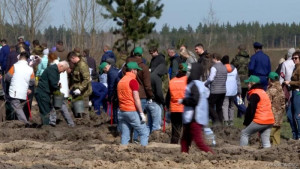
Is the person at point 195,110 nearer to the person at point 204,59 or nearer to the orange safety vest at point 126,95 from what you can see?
the orange safety vest at point 126,95

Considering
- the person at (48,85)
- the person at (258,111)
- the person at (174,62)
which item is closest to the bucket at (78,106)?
the person at (48,85)

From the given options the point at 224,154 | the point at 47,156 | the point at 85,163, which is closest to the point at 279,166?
the point at 224,154

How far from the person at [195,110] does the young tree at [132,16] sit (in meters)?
14.8

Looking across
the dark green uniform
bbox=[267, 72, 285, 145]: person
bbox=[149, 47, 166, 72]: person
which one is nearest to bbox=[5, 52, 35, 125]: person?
the dark green uniform

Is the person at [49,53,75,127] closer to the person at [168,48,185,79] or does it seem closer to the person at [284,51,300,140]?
the person at [168,48,185,79]

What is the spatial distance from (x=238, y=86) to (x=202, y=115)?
27.1ft

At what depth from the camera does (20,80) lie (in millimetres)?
19000

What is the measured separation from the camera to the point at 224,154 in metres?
13.1

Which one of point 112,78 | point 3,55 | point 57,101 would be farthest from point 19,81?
point 3,55

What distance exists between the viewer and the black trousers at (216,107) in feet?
61.9

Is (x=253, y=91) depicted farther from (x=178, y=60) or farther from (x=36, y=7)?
(x=36, y=7)

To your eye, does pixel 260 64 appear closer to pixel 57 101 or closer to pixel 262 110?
pixel 57 101

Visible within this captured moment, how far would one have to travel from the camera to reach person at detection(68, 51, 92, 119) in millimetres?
18344

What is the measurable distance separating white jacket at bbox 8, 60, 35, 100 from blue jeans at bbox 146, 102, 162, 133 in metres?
3.67
